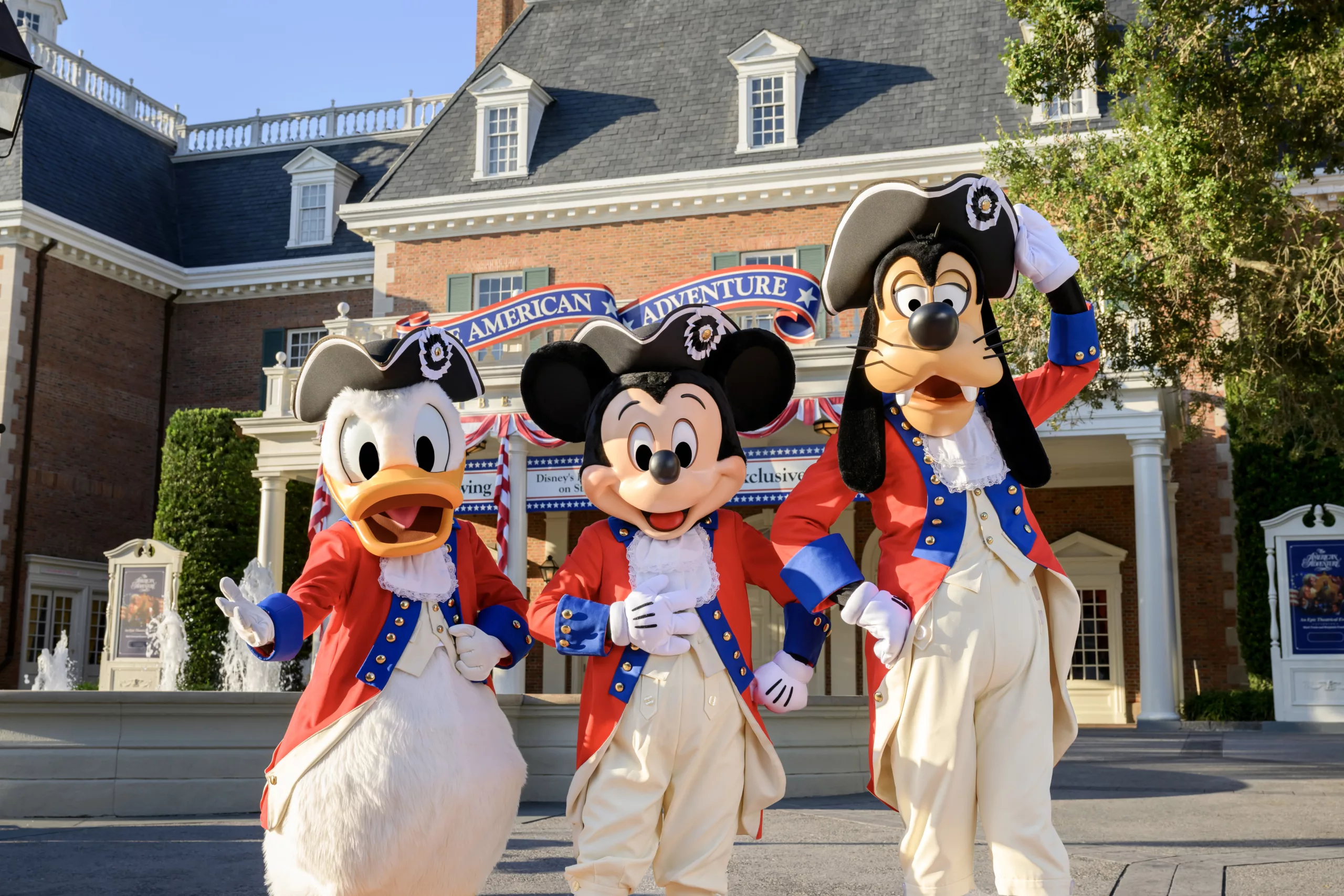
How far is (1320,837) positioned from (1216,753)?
5.23m

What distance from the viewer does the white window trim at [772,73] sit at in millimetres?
19125

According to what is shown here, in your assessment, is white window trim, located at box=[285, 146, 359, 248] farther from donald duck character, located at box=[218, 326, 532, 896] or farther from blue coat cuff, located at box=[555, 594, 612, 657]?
blue coat cuff, located at box=[555, 594, 612, 657]

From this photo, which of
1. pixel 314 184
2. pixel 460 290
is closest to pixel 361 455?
pixel 460 290

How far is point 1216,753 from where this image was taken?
11531mm

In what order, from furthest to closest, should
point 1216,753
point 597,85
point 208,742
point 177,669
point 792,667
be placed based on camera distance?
point 597,85
point 177,669
point 1216,753
point 208,742
point 792,667

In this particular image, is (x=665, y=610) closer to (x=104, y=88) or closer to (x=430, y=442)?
(x=430, y=442)

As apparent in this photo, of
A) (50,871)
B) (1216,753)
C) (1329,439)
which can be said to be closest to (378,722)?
(50,871)

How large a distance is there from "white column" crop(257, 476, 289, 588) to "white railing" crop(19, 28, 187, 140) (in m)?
9.86

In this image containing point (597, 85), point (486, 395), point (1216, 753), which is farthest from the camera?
point (597, 85)

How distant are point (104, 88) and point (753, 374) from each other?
928 inches

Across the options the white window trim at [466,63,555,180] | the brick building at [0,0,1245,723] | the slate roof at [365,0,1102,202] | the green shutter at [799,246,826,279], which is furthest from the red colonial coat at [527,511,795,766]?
the white window trim at [466,63,555,180]

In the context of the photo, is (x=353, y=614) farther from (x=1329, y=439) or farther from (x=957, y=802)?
(x=1329, y=439)

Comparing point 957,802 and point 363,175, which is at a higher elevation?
point 363,175

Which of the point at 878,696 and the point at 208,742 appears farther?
the point at 208,742
